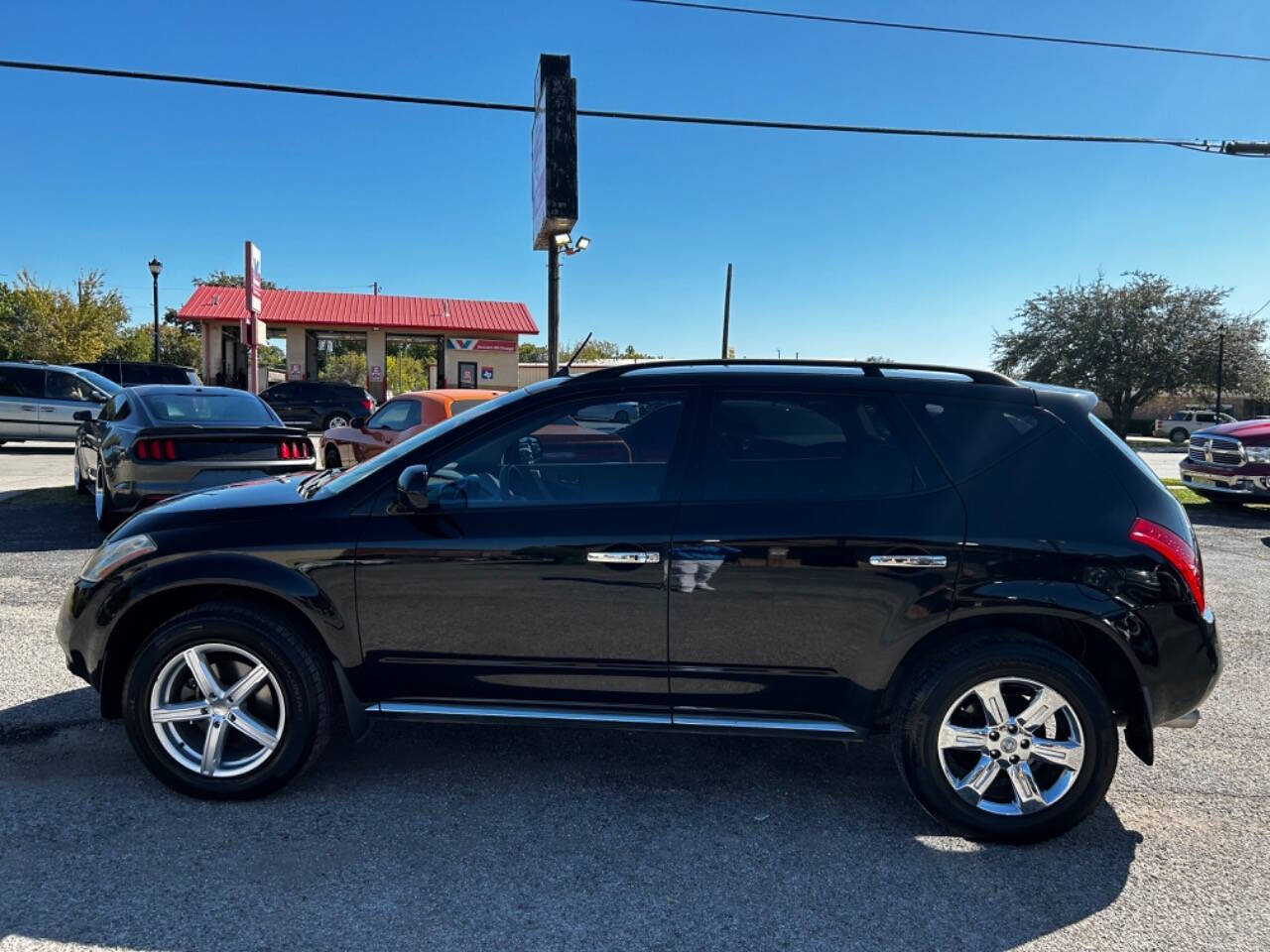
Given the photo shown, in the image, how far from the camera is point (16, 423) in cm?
1653

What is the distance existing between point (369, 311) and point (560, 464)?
Answer: 116 feet

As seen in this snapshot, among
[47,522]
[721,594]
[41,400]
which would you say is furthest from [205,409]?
[41,400]

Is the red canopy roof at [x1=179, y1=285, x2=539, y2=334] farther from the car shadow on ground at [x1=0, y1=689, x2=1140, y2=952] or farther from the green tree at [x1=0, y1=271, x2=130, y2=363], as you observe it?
the car shadow on ground at [x1=0, y1=689, x2=1140, y2=952]

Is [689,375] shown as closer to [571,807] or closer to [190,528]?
[571,807]

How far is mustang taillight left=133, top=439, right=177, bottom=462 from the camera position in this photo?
293 inches

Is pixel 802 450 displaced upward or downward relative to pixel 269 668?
upward

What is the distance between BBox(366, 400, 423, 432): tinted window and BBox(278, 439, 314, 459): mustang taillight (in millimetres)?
1433

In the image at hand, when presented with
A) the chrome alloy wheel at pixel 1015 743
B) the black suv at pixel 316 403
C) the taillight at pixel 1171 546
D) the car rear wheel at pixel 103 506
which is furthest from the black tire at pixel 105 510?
the black suv at pixel 316 403

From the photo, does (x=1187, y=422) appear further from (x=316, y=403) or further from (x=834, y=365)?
(x=834, y=365)

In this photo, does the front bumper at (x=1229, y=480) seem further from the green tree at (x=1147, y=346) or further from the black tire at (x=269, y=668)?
the green tree at (x=1147, y=346)

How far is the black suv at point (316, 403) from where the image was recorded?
26078mm

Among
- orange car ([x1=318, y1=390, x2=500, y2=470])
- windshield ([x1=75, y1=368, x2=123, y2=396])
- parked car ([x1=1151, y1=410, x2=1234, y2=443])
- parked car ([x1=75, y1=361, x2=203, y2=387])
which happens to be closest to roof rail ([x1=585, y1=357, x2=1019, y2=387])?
orange car ([x1=318, y1=390, x2=500, y2=470])

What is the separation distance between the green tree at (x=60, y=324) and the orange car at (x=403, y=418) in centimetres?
3884

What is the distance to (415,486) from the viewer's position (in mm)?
3160
